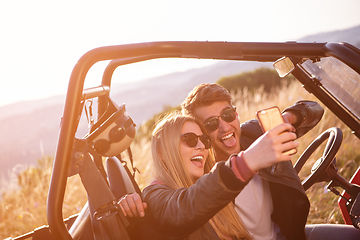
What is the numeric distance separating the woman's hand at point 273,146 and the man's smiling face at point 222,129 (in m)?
1.21

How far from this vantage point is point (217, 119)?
2328 millimetres

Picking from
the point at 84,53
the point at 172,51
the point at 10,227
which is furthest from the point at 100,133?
the point at 10,227

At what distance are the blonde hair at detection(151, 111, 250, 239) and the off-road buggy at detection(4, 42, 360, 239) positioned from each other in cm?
20

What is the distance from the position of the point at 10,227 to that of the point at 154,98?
2351 centimetres

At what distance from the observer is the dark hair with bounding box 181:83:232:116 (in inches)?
92.7

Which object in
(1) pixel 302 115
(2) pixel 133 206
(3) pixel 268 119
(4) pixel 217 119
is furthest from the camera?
(1) pixel 302 115

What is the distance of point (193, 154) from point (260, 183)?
635 millimetres

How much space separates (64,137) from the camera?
126 cm

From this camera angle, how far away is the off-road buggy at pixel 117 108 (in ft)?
4.10

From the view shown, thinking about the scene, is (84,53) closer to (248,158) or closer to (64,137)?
(64,137)

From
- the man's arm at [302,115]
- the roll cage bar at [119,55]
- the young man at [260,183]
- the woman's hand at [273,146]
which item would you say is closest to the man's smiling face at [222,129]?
the young man at [260,183]

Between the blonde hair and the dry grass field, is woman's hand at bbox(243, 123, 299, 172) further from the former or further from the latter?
the dry grass field

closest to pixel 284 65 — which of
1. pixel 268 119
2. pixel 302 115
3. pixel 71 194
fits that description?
pixel 268 119

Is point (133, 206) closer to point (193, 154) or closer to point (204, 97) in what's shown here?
point (193, 154)
